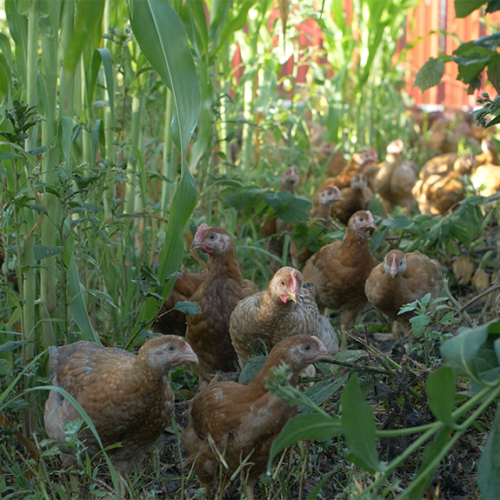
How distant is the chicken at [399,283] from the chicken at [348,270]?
138mm

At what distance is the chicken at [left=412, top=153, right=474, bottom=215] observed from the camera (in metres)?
4.72

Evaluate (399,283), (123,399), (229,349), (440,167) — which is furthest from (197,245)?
(440,167)

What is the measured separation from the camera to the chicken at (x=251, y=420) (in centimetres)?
172

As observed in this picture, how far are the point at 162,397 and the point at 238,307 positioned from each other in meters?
0.63

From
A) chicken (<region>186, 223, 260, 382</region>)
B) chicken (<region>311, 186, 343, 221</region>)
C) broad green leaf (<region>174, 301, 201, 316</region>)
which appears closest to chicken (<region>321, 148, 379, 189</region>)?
chicken (<region>311, 186, 343, 221</region>)

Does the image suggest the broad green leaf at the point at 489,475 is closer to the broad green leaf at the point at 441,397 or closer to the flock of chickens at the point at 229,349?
the broad green leaf at the point at 441,397

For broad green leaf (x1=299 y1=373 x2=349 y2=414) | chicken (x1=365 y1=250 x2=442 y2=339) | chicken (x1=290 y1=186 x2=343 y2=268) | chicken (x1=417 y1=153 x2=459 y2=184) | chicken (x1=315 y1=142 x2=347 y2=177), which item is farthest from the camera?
chicken (x1=315 y1=142 x2=347 y2=177)

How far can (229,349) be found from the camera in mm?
2635

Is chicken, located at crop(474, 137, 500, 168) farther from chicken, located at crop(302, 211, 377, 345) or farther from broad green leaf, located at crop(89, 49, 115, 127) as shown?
broad green leaf, located at crop(89, 49, 115, 127)

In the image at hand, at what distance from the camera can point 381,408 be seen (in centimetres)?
220

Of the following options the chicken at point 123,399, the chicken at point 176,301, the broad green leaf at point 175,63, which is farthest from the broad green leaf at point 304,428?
the chicken at point 176,301

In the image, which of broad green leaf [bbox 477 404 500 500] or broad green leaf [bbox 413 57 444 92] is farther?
broad green leaf [bbox 413 57 444 92]

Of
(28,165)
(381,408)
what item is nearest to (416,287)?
(381,408)

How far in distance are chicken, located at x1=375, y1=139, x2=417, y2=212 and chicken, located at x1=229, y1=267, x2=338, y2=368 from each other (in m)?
3.11
